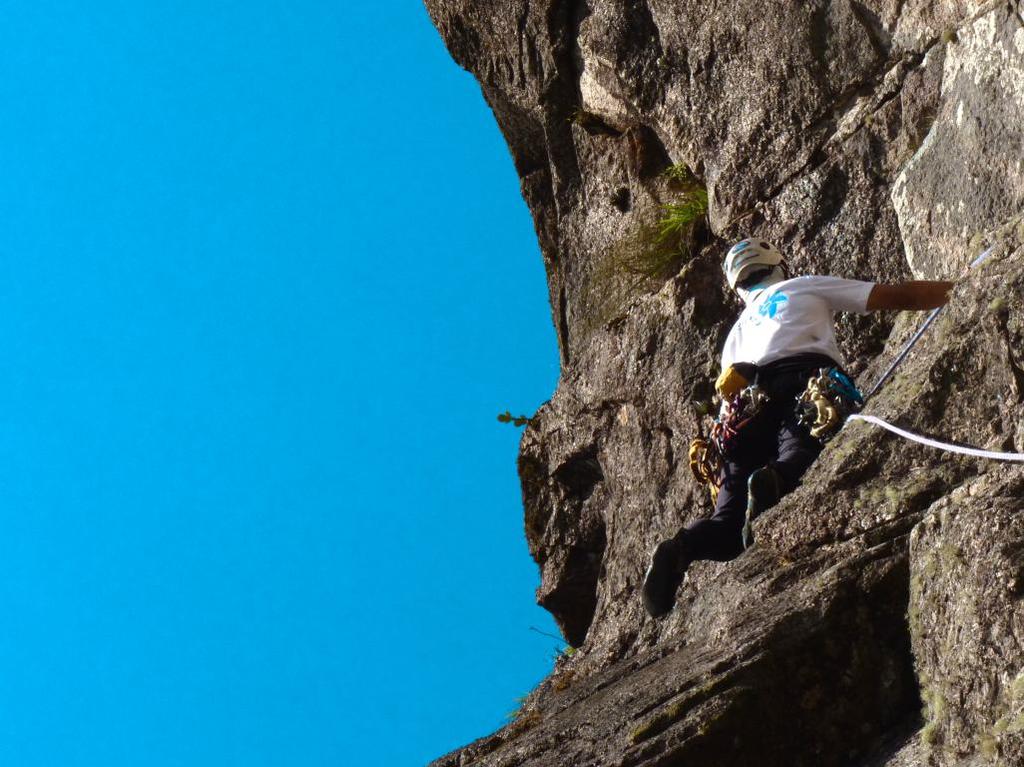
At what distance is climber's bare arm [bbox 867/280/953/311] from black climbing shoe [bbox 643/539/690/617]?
5.56 ft

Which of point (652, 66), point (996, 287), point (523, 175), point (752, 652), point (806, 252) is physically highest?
point (523, 175)

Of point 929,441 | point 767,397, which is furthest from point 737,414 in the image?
point 929,441

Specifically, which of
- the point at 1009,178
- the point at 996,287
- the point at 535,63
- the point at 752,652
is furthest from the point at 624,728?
the point at 535,63

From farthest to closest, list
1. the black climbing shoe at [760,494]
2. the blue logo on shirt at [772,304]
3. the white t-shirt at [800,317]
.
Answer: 1. the blue logo on shirt at [772,304]
2. the white t-shirt at [800,317]
3. the black climbing shoe at [760,494]

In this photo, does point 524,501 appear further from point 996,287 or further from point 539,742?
point 996,287

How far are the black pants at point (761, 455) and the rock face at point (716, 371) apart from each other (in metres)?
0.23

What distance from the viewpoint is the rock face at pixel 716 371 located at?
464 centimetres

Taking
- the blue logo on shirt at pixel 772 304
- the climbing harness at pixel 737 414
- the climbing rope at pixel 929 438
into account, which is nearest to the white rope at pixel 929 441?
the climbing rope at pixel 929 438

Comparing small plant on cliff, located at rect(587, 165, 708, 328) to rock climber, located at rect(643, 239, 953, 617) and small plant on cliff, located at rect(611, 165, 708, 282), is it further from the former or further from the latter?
rock climber, located at rect(643, 239, 953, 617)

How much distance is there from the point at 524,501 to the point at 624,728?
19.5ft

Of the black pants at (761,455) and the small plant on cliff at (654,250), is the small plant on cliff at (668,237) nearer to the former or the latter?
the small plant on cliff at (654,250)

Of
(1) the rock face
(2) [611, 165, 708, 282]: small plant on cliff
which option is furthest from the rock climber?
(2) [611, 165, 708, 282]: small plant on cliff

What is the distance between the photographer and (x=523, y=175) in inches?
473

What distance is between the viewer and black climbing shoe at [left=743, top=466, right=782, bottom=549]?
6141mm
